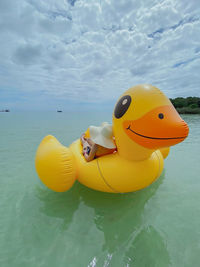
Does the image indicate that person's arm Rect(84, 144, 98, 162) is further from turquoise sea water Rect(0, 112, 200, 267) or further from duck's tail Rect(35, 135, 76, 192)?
turquoise sea water Rect(0, 112, 200, 267)

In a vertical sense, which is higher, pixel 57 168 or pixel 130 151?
pixel 130 151

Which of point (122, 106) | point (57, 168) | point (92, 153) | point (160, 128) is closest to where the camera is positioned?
point (160, 128)

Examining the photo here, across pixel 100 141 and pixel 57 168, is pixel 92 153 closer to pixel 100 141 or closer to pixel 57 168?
pixel 100 141

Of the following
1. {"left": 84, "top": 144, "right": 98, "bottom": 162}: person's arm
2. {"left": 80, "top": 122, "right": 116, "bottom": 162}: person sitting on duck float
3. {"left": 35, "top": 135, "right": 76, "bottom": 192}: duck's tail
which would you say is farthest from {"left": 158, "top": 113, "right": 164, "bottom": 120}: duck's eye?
{"left": 35, "top": 135, "right": 76, "bottom": 192}: duck's tail

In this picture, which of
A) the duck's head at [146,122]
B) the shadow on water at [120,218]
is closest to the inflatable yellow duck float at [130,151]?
the duck's head at [146,122]

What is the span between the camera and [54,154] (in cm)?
185

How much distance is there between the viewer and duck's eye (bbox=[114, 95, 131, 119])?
1.61 metres

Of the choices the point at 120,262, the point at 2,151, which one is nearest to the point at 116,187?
the point at 120,262

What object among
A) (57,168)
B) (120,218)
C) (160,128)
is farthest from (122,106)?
(120,218)

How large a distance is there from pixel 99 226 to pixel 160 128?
1320mm

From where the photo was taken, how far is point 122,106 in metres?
1.66

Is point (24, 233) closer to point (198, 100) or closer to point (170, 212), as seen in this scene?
point (170, 212)

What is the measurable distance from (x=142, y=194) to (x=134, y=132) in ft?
4.02

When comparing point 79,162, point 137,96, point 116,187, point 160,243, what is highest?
point 137,96
